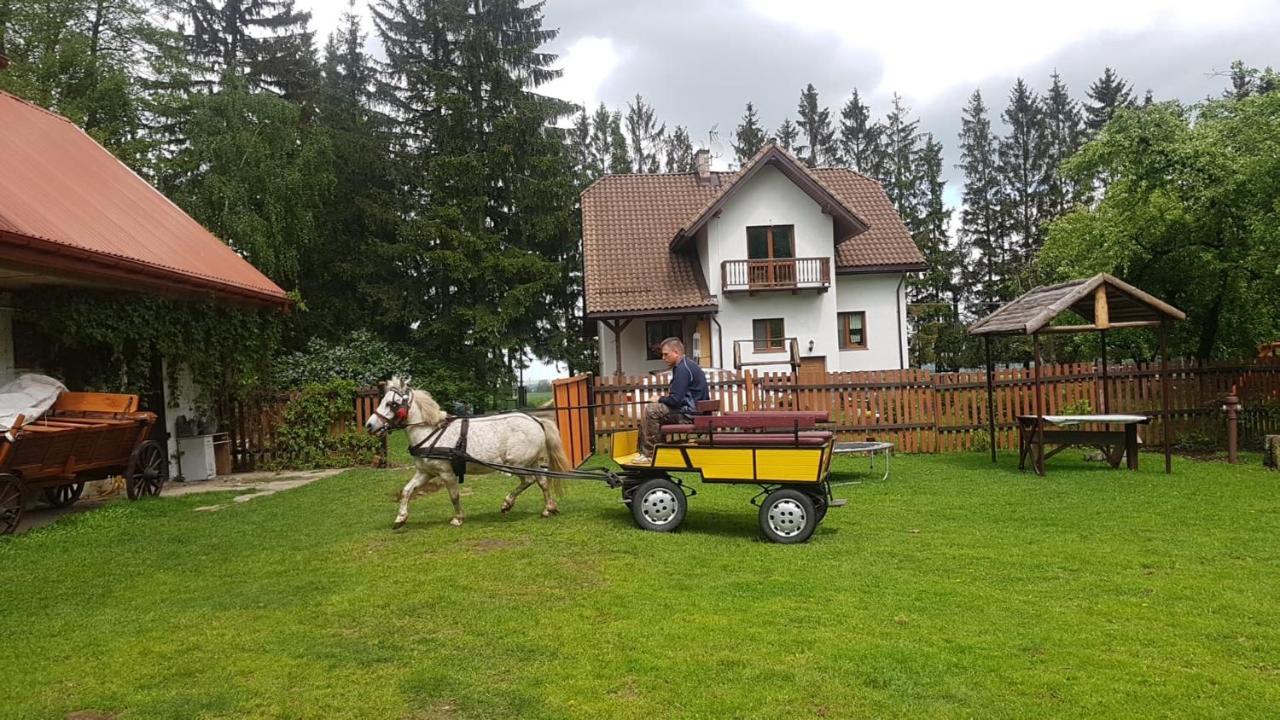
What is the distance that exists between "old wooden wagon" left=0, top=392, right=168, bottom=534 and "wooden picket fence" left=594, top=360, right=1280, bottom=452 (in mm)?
7919

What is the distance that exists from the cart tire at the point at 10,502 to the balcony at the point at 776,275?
2180cm

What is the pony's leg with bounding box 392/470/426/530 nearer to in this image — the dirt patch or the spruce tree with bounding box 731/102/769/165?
the dirt patch

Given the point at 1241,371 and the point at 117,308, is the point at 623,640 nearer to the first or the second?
the point at 117,308

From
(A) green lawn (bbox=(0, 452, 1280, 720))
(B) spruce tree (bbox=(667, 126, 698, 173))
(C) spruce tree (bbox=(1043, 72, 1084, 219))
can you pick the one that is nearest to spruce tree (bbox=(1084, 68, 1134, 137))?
(C) spruce tree (bbox=(1043, 72, 1084, 219))

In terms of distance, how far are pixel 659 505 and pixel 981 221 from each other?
47.6 m

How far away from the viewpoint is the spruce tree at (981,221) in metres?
48.9

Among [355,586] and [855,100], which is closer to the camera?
[355,586]

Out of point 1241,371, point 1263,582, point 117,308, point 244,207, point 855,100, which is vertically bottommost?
point 1263,582

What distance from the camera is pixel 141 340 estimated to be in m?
12.5

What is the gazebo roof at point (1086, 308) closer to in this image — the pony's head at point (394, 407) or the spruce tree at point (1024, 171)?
the pony's head at point (394, 407)

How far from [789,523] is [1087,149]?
1324 cm

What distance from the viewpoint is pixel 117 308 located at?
11945 mm

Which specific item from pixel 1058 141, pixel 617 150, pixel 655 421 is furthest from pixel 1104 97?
pixel 655 421

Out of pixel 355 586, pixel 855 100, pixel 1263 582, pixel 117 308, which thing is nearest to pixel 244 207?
pixel 117 308
